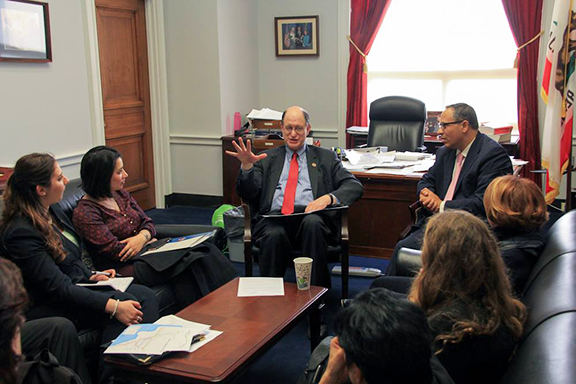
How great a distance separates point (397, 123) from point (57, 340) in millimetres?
3571

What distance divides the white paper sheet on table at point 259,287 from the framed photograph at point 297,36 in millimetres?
3873

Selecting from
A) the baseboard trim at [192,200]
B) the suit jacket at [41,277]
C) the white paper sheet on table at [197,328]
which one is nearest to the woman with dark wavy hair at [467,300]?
the white paper sheet on table at [197,328]

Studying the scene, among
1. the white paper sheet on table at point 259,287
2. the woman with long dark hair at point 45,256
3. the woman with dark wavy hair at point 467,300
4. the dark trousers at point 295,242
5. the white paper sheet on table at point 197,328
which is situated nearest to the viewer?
the woman with dark wavy hair at point 467,300

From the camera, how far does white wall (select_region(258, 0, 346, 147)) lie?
605 cm

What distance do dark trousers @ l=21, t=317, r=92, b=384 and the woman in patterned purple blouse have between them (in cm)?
68

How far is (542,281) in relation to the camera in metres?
1.95

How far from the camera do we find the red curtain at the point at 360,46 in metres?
5.84

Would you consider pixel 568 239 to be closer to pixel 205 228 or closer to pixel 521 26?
pixel 205 228

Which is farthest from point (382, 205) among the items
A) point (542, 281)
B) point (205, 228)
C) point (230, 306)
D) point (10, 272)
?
point (10, 272)

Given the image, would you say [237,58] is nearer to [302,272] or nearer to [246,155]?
[246,155]

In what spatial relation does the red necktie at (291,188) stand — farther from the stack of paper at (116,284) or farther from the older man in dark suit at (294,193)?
the stack of paper at (116,284)

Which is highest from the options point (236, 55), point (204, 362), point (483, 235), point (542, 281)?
point (236, 55)

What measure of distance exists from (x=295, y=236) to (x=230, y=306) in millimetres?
978

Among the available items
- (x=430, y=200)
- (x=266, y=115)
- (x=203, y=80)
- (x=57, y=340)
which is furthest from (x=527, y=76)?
(x=57, y=340)
